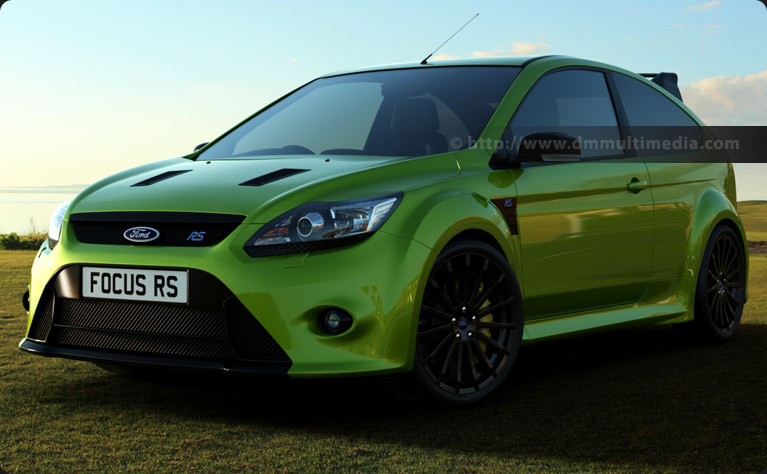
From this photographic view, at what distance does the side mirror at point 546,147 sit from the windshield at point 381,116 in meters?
0.25

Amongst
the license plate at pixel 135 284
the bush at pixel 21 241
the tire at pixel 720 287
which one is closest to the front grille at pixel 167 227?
the license plate at pixel 135 284

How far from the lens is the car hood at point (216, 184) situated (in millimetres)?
4164

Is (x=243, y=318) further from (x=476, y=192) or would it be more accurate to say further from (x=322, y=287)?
(x=476, y=192)

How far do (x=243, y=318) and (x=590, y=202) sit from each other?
2.25 metres

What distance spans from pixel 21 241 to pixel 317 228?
11.8m

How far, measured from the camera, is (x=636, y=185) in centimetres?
572

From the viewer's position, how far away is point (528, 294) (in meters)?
4.90

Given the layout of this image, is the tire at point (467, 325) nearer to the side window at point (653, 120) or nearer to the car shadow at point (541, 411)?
the car shadow at point (541, 411)

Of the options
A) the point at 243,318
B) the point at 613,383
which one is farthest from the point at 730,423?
the point at 243,318

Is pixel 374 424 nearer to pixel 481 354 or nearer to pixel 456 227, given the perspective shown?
pixel 481 354

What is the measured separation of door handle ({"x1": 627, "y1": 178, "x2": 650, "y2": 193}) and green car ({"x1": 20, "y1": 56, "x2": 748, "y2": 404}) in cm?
1

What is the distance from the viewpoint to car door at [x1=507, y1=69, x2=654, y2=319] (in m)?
4.95

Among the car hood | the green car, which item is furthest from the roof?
the car hood

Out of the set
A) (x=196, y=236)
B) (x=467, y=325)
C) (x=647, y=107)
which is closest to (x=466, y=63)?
(x=647, y=107)
